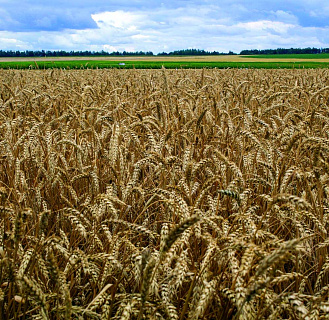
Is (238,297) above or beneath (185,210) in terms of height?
beneath

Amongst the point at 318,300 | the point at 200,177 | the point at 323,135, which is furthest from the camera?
the point at 323,135

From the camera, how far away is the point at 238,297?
4.22ft

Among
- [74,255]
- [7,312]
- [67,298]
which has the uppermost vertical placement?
[67,298]

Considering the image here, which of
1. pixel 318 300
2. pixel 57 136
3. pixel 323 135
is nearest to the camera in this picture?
pixel 318 300

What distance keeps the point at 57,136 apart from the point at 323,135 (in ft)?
9.82

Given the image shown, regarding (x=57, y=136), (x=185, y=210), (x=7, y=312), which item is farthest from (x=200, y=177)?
(x=7, y=312)

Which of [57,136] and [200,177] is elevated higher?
[57,136]

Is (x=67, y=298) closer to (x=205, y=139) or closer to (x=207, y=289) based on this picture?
(x=207, y=289)

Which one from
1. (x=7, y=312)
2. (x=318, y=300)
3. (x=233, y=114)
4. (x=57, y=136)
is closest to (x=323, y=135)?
(x=233, y=114)

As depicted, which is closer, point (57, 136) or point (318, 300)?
point (318, 300)

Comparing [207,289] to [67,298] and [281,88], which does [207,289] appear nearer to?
[67,298]

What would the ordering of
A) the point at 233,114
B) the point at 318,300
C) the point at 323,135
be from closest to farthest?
the point at 318,300 → the point at 323,135 → the point at 233,114

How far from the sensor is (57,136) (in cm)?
381

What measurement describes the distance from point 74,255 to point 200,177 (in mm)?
2043
